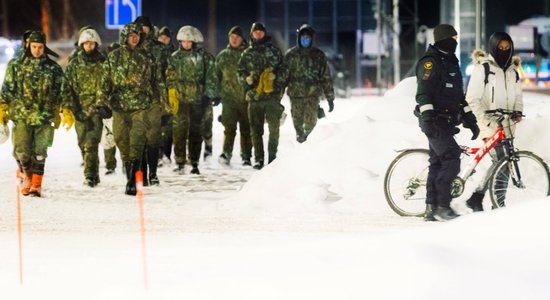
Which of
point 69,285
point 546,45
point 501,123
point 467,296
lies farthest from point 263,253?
point 546,45

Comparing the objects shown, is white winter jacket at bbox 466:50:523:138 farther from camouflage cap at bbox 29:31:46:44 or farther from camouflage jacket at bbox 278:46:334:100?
camouflage jacket at bbox 278:46:334:100

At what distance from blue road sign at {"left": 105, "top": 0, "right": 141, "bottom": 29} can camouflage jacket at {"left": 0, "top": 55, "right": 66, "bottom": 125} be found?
9286 millimetres

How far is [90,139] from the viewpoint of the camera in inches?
609

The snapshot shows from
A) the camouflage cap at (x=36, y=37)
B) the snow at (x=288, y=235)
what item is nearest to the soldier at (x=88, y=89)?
the snow at (x=288, y=235)

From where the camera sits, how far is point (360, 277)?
22.4 ft

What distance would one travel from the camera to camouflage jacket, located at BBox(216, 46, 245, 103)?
17.8 m

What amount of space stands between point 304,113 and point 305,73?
0.57 meters

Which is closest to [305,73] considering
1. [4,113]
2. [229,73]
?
[229,73]

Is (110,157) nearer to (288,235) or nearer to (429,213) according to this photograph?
(429,213)

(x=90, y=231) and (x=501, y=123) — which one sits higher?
(x=501, y=123)

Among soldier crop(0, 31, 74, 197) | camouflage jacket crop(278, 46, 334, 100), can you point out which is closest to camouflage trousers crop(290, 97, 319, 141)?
camouflage jacket crop(278, 46, 334, 100)

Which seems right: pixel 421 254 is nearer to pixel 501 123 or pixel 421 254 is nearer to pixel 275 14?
pixel 501 123

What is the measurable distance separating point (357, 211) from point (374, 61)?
233ft

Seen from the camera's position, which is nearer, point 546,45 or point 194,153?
point 194,153
